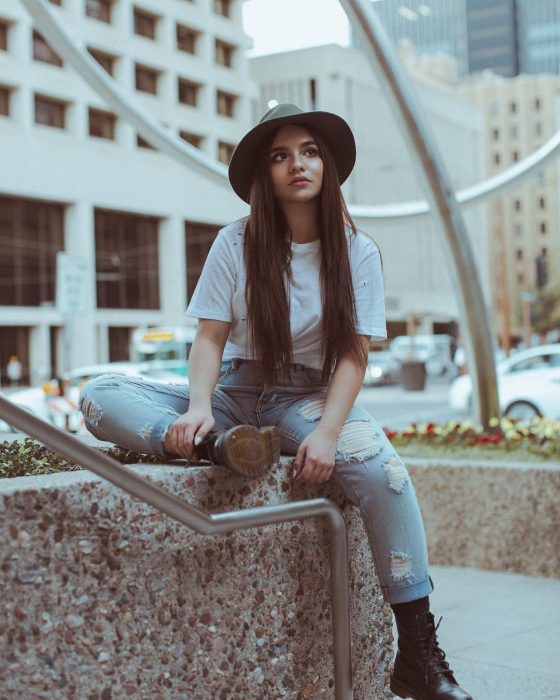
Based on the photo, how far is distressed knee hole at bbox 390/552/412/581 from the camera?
8.89 ft

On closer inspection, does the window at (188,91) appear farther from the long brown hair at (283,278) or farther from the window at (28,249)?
the long brown hair at (283,278)

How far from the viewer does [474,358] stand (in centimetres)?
690

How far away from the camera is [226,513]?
2.39 metres

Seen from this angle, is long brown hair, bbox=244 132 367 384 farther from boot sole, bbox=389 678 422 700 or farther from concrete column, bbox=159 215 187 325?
concrete column, bbox=159 215 187 325

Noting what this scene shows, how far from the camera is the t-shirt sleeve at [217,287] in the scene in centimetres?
297

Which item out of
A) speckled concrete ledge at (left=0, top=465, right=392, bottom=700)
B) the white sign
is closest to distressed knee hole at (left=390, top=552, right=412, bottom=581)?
speckled concrete ledge at (left=0, top=465, right=392, bottom=700)

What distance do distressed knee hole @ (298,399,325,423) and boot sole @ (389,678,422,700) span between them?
2.46ft

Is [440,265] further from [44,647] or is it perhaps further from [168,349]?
[44,647]

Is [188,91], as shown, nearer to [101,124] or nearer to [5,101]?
[101,124]

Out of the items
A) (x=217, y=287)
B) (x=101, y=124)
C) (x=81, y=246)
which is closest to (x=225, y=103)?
(x=101, y=124)

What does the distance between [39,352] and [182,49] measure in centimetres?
1531

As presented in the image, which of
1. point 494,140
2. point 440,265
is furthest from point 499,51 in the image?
point 440,265

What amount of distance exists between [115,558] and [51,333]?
42.9m

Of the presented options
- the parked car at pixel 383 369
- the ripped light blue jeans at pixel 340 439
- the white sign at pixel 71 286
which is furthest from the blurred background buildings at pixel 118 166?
the ripped light blue jeans at pixel 340 439
